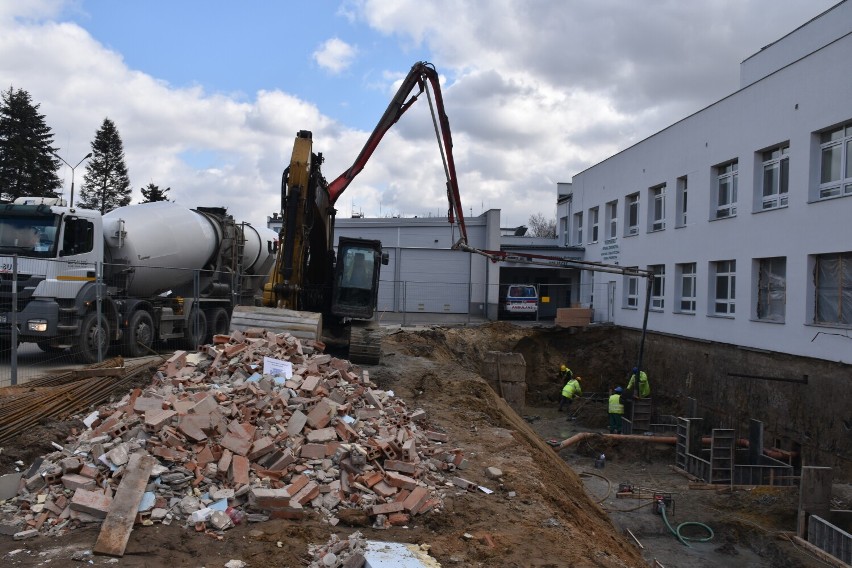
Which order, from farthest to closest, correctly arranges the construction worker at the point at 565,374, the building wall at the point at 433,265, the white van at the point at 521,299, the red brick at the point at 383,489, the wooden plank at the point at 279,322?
the building wall at the point at 433,265
the white van at the point at 521,299
the construction worker at the point at 565,374
the wooden plank at the point at 279,322
the red brick at the point at 383,489

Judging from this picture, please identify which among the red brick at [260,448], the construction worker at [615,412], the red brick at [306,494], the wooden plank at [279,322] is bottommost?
the construction worker at [615,412]

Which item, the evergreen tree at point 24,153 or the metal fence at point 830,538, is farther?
the evergreen tree at point 24,153

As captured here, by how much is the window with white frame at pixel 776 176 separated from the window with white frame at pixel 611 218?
35.3 feet

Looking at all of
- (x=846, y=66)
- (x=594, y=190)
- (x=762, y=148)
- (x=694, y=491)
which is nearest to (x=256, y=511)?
(x=694, y=491)

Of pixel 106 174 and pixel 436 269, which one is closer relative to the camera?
pixel 436 269

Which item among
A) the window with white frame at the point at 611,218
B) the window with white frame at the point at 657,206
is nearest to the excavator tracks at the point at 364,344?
the window with white frame at the point at 657,206

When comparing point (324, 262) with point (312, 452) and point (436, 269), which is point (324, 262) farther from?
point (436, 269)

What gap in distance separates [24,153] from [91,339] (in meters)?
38.6

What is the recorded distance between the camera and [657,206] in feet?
83.5

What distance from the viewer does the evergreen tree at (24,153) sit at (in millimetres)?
44188

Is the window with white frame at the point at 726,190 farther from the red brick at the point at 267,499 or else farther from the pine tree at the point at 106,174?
the pine tree at the point at 106,174

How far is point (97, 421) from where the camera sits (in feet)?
25.3

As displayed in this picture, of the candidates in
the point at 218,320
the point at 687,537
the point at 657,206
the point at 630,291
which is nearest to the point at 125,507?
the point at 687,537

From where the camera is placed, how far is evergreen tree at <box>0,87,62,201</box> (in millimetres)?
44188
